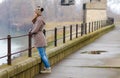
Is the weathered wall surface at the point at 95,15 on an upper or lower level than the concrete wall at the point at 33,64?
upper

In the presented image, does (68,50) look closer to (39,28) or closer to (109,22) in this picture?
(39,28)

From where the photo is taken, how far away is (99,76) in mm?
11180

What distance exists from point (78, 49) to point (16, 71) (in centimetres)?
998

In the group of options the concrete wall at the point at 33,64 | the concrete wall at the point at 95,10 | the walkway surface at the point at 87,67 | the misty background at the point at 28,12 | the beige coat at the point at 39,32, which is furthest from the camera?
the misty background at the point at 28,12

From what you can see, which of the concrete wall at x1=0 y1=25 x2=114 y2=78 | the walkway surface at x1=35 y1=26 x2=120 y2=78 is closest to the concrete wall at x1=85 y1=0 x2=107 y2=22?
the concrete wall at x1=0 y1=25 x2=114 y2=78

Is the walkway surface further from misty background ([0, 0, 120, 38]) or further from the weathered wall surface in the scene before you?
misty background ([0, 0, 120, 38])

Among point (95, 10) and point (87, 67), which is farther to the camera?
point (95, 10)

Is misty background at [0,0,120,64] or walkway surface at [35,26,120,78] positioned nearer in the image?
walkway surface at [35,26,120,78]

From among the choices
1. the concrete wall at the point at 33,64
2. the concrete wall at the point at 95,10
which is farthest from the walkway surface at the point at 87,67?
the concrete wall at the point at 95,10

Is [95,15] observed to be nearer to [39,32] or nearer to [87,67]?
[87,67]

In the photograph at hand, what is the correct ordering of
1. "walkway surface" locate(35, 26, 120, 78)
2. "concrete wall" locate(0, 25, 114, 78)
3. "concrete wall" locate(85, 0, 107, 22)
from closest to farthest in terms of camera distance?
"concrete wall" locate(0, 25, 114, 78) < "walkway surface" locate(35, 26, 120, 78) < "concrete wall" locate(85, 0, 107, 22)

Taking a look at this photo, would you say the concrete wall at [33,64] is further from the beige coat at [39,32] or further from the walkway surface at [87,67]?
the beige coat at [39,32]

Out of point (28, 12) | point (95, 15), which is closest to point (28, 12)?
point (28, 12)

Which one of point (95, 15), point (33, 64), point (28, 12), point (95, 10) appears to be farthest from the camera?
point (28, 12)
